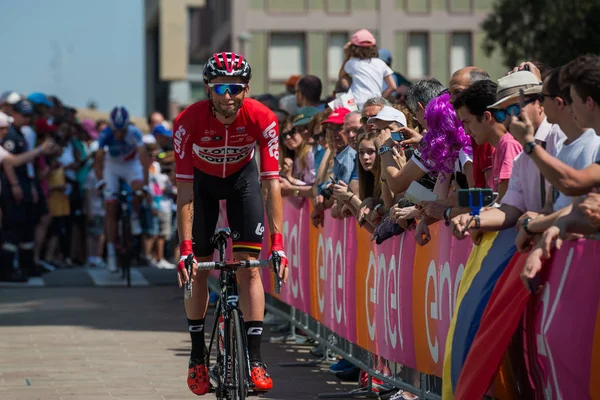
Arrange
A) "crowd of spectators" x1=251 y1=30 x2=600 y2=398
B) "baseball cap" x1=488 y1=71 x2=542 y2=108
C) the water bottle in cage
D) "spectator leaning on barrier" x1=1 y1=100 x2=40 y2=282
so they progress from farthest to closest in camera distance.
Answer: "spectator leaning on barrier" x1=1 y1=100 x2=40 y2=282 < the water bottle in cage < "baseball cap" x1=488 y1=71 x2=542 y2=108 < "crowd of spectators" x1=251 y1=30 x2=600 y2=398

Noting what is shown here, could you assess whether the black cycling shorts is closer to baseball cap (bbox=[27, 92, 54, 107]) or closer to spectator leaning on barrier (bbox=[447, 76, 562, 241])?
spectator leaning on barrier (bbox=[447, 76, 562, 241])

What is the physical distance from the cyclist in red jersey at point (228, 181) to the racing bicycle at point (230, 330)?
18 centimetres

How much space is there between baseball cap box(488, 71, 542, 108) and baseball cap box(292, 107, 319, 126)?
6.29 metres

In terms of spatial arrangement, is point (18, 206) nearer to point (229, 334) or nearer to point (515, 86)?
point (229, 334)

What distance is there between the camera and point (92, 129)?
27.5m

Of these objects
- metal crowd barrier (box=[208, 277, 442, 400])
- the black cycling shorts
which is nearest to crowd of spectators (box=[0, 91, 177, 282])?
metal crowd barrier (box=[208, 277, 442, 400])

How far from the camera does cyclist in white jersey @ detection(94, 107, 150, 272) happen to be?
20578 millimetres

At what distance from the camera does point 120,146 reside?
20.7 metres

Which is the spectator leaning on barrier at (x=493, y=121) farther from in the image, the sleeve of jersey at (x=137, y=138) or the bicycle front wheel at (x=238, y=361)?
the sleeve of jersey at (x=137, y=138)

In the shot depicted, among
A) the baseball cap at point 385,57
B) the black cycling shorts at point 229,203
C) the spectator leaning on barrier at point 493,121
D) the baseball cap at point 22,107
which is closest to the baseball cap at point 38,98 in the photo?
the baseball cap at point 22,107

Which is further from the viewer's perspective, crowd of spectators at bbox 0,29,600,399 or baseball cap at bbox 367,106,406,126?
baseball cap at bbox 367,106,406,126

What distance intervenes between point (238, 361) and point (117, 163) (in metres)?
13.1

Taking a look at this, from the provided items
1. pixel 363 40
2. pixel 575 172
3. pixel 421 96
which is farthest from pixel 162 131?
pixel 575 172

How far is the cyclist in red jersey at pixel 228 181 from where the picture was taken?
8.39 meters
